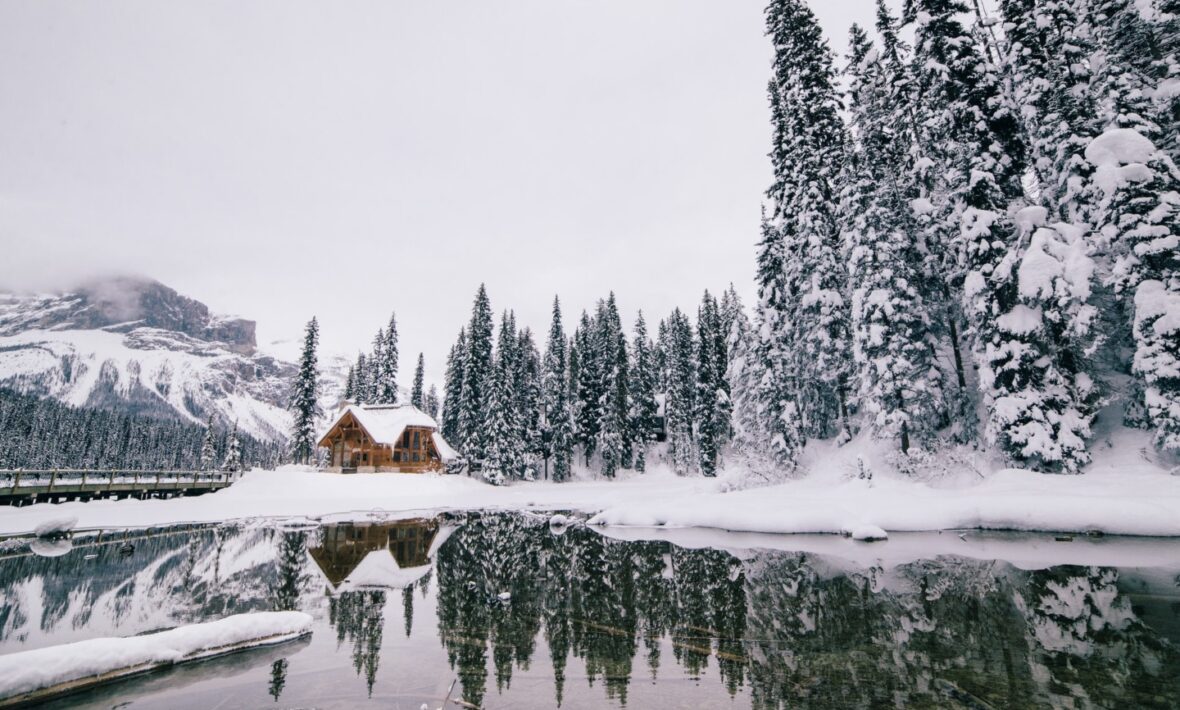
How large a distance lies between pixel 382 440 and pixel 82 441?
313 ft

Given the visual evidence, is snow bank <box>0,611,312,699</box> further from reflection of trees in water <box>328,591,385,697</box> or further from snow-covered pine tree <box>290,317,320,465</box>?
snow-covered pine tree <box>290,317,320,465</box>

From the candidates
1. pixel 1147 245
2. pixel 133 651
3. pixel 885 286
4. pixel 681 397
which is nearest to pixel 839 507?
pixel 885 286

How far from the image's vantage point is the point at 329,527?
2256 centimetres

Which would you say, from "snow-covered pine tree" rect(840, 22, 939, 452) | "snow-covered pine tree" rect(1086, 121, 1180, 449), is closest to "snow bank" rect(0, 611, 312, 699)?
"snow-covered pine tree" rect(840, 22, 939, 452)

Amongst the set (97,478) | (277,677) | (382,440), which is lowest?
(277,677)

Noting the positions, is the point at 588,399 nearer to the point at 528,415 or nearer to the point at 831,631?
the point at 528,415

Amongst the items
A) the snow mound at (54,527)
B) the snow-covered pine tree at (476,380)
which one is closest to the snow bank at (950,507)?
the snow mound at (54,527)

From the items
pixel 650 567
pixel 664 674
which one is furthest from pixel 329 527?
pixel 664 674

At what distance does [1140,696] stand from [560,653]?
6250 millimetres

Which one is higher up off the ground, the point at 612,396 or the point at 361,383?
the point at 361,383

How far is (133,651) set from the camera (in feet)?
20.6

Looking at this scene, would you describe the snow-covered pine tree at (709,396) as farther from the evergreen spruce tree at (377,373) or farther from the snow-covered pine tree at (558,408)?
the evergreen spruce tree at (377,373)

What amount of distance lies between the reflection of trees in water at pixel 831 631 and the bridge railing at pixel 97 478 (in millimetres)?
28369

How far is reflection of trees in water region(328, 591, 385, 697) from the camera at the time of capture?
6.81 m
